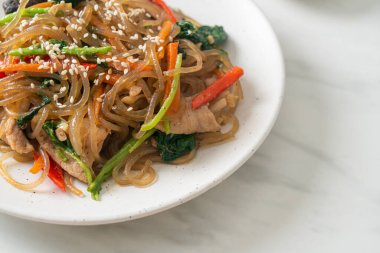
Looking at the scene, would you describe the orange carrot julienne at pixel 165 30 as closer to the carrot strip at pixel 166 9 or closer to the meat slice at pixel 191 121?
the carrot strip at pixel 166 9

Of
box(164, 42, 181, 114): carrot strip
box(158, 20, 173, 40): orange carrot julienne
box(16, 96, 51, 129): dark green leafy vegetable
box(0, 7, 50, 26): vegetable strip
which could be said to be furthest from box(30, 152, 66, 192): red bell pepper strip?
box(158, 20, 173, 40): orange carrot julienne

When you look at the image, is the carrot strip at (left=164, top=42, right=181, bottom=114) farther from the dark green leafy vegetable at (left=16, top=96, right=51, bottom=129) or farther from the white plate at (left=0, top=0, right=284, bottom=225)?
the dark green leafy vegetable at (left=16, top=96, right=51, bottom=129)

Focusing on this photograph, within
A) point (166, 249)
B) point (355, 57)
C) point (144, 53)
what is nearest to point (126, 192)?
point (166, 249)

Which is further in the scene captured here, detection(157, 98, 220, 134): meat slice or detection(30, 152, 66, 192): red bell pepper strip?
detection(157, 98, 220, 134): meat slice

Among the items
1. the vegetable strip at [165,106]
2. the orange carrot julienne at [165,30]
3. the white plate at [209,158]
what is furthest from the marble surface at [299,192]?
the orange carrot julienne at [165,30]

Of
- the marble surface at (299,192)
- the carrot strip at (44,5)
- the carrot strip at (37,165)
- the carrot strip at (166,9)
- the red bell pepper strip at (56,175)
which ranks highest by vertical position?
the carrot strip at (44,5)

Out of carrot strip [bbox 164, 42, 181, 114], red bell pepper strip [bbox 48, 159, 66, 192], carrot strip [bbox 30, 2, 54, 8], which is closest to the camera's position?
red bell pepper strip [bbox 48, 159, 66, 192]

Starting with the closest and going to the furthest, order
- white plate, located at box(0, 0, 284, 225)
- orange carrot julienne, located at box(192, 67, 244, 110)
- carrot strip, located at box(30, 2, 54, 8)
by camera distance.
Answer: white plate, located at box(0, 0, 284, 225) < orange carrot julienne, located at box(192, 67, 244, 110) < carrot strip, located at box(30, 2, 54, 8)
